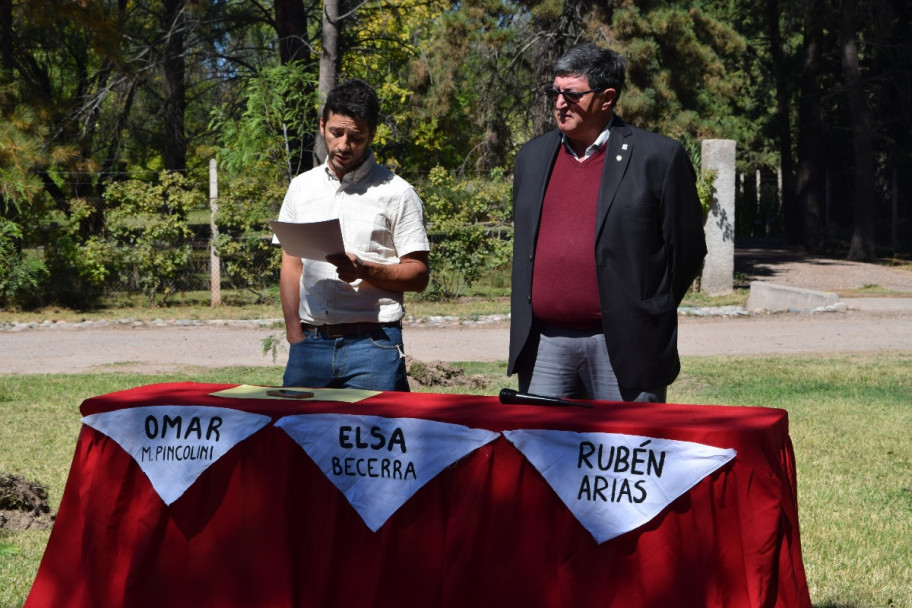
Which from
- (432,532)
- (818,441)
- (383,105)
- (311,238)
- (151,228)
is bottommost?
(818,441)

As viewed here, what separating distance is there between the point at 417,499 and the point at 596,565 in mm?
565

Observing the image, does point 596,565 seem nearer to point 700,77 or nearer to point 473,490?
point 473,490

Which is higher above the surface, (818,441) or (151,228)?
(151,228)

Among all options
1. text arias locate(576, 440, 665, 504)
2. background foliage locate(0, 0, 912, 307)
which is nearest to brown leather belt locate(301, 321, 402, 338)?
text arias locate(576, 440, 665, 504)

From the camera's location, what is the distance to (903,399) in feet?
29.4

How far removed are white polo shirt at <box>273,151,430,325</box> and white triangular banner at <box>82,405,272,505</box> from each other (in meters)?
0.73

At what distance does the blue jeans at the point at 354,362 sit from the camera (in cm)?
415

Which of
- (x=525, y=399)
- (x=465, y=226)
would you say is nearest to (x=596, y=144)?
(x=525, y=399)

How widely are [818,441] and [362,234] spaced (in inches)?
170

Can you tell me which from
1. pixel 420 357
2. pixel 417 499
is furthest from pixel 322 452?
pixel 420 357

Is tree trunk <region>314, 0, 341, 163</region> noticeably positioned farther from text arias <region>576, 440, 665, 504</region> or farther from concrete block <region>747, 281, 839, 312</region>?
concrete block <region>747, 281, 839, 312</region>

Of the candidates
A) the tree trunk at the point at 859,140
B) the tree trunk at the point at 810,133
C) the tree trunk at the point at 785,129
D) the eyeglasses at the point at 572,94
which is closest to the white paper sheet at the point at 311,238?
the eyeglasses at the point at 572,94

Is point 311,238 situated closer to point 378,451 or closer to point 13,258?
point 378,451

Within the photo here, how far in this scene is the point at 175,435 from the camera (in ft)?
11.8
